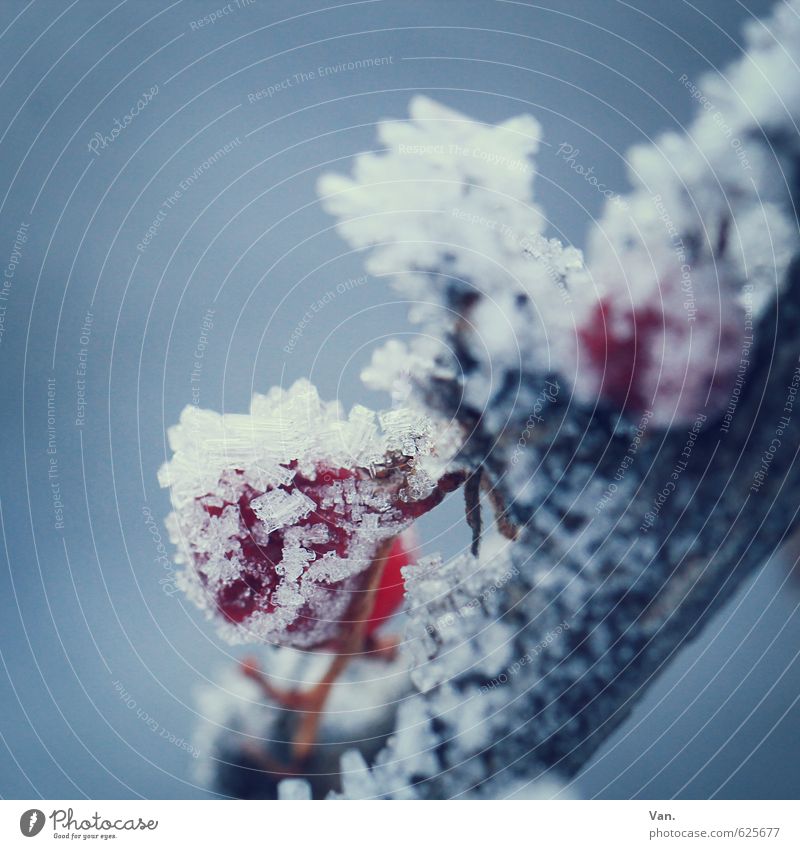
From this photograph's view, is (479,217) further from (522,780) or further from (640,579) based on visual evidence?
(522,780)

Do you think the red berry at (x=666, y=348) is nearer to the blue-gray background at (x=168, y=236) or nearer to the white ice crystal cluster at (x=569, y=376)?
the white ice crystal cluster at (x=569, y=376)

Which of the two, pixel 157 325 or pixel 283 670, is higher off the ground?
pixel 157 325

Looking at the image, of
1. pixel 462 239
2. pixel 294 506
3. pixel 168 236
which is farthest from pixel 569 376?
pixel 168 236

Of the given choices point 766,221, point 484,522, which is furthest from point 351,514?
point 766,221

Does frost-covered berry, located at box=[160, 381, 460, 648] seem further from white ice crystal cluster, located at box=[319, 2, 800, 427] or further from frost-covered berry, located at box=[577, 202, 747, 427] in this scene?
frost-covered berry, located at box=[577, 202, 747, 427]

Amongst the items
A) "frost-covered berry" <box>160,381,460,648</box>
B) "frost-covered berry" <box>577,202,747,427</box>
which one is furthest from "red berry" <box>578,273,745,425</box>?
"frost-covered berry" <box>160,381,460,648</box>

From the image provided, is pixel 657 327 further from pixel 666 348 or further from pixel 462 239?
pixel 462 239
